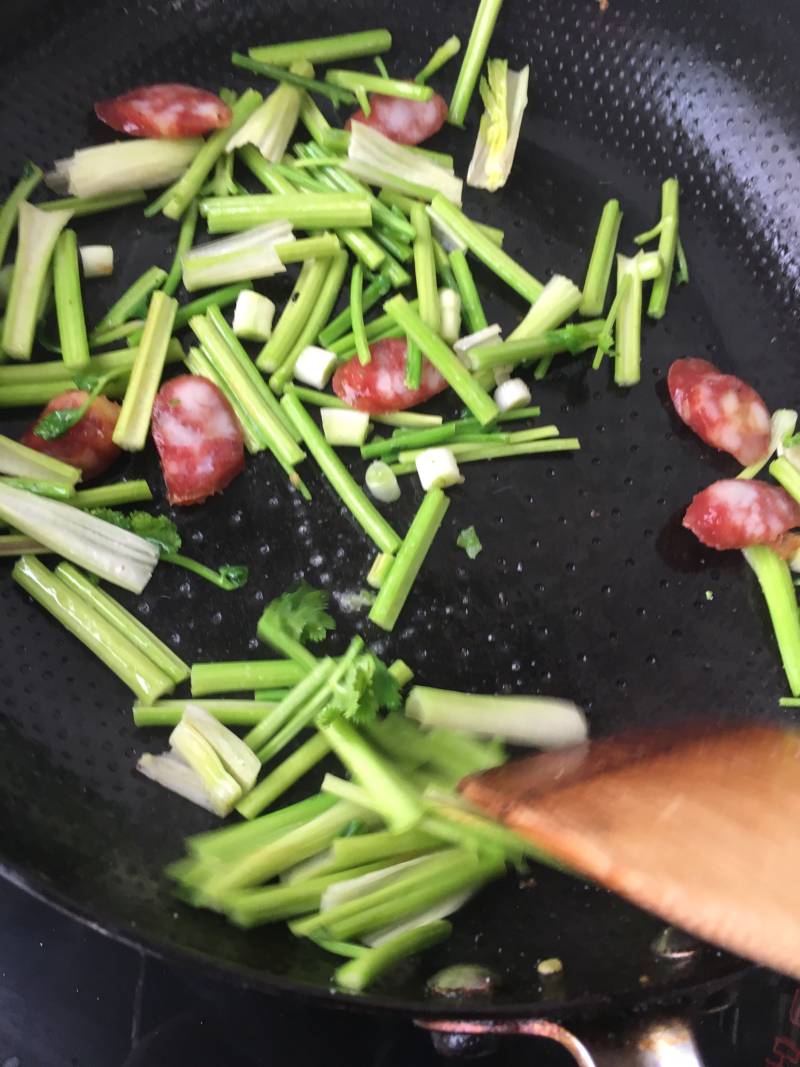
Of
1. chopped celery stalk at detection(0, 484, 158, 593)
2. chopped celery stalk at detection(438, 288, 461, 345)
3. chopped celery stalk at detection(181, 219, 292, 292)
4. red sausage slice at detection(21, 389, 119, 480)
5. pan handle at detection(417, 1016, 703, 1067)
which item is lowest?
pan handle at detection(417, 1016, 703, 1067)

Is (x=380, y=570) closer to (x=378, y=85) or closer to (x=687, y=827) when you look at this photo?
(x=687, y=827)

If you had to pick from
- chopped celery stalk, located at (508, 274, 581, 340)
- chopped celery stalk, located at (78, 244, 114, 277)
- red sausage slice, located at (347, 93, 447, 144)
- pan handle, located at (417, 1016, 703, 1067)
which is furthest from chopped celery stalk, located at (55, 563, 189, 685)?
red sausage slice, located at (347, 93, 447, 144)

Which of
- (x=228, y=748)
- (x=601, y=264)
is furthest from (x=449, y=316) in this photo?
(x=228, y=748)

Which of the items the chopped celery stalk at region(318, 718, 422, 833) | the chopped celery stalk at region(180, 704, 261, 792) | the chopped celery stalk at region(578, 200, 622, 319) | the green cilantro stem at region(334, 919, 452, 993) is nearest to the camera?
the green cilantro stem at region(334, 919, 452, 993)

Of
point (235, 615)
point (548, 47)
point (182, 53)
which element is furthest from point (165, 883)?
point (548, 47)

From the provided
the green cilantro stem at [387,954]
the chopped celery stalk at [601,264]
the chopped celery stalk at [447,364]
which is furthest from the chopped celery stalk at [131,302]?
the green cilantro stem at [387,954]

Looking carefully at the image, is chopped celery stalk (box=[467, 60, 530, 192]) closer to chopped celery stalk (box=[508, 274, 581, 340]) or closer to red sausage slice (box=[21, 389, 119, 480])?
chopped celery stalk (box=[508, 274, 581, 340])

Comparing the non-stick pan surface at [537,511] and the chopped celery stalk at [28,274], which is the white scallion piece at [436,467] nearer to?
the non-stick pan surface at [537,511]
